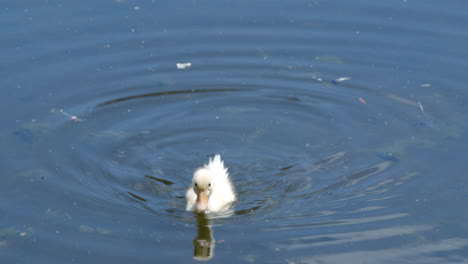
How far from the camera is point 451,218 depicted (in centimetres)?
986

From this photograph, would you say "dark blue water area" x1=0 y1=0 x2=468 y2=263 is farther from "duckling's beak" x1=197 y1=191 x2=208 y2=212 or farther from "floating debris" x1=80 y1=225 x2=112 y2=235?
"duckling's beak" x1=197 y1=191 x2=208 y2=212

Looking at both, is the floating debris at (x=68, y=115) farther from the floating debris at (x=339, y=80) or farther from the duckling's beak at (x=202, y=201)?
the floating debris at (x=339, y=80)

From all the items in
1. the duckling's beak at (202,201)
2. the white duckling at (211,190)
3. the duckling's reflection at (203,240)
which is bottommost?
the duckling's reflection at (203,240)

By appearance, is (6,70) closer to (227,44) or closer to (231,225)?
(227,44)

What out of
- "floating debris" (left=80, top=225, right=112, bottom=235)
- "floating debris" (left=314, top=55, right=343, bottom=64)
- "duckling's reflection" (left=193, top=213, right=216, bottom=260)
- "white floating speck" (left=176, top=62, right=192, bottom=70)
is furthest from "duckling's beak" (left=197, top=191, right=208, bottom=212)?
"floating debris" (left=314, top=55, right=343, bottom=64)

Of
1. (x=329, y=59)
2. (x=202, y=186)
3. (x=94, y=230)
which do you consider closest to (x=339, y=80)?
(x=329, y=59)

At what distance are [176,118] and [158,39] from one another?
2.40m

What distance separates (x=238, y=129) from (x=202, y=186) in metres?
2.14

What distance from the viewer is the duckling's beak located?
10.0 m

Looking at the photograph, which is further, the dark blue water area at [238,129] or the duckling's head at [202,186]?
the duckling's head at [202,186]

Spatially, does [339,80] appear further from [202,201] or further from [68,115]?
[68,115]

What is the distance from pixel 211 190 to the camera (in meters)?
10.3

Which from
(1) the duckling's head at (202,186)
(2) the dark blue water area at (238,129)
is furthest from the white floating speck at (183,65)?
(1) the duckling's head at (202,186)

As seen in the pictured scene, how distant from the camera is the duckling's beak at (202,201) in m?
10.0
